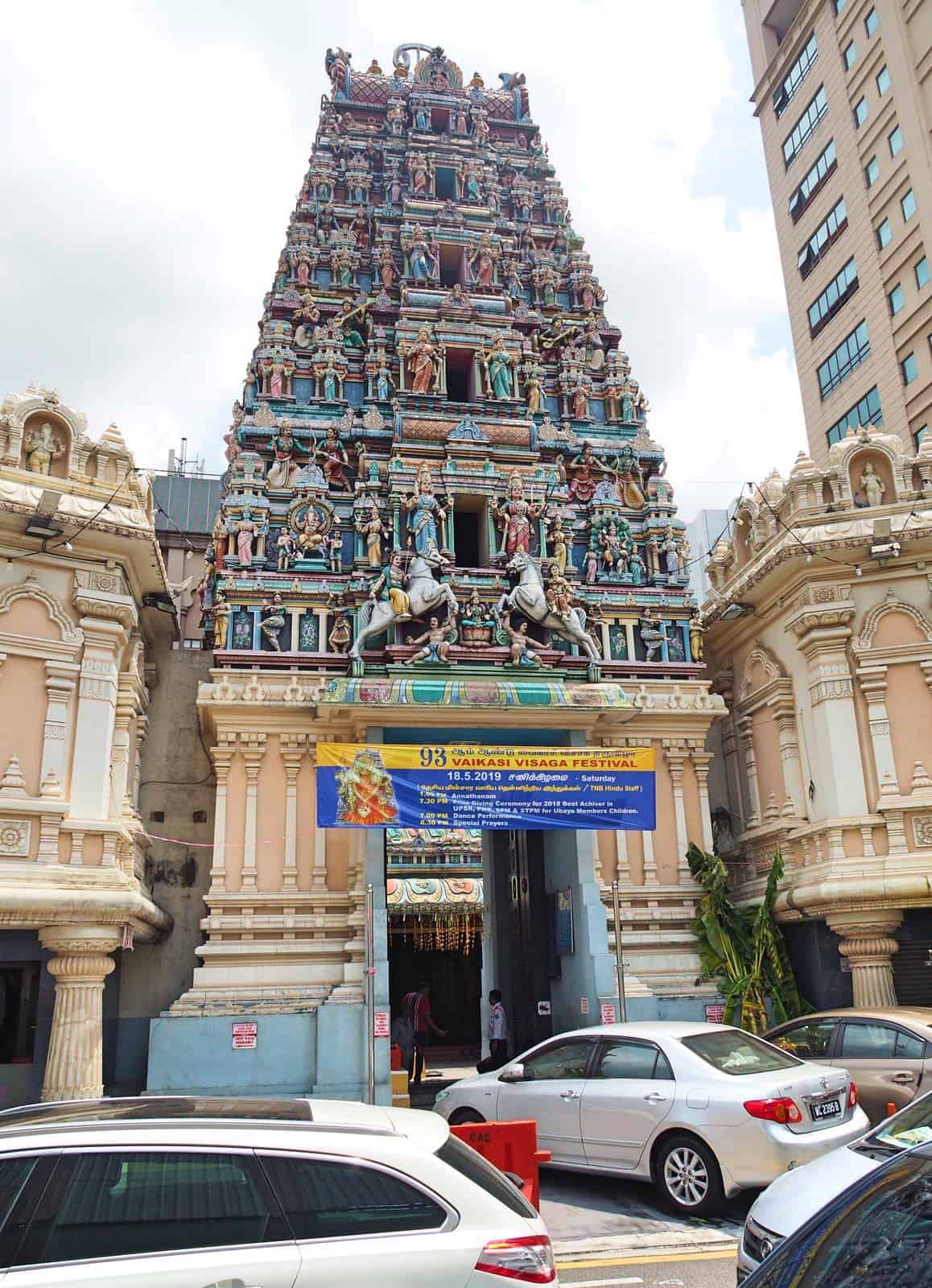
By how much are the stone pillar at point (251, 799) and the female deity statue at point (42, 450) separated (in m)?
5.38

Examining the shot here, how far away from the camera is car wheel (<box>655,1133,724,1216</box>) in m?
8.82

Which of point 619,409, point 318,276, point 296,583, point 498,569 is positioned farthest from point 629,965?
point 318,276

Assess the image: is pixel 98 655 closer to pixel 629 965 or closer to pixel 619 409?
pixel 629 965

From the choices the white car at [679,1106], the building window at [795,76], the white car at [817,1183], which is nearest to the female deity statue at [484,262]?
the white car at [679,1106]

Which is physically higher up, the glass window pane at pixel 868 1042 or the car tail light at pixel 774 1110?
the glass window pane at pixel 868 1042

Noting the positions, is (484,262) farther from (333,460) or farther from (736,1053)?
(736,1053)

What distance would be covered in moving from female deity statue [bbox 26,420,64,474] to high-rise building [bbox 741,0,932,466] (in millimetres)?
21890

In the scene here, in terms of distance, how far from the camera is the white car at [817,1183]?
577 centimetres

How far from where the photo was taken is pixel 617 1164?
9469mm

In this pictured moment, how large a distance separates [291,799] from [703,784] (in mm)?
7539

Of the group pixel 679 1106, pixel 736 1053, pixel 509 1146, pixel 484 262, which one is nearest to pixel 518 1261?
pixel 509 1146

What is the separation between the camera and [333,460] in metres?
20.6

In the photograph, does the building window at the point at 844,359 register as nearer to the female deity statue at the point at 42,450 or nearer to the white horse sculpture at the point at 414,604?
the white horse sculpture at the point at 414,604

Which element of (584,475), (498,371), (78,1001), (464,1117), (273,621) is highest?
(498,371)
